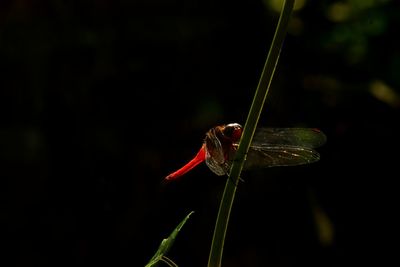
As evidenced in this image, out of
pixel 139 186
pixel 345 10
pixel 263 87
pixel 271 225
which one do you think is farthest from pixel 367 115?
pixel 263 87

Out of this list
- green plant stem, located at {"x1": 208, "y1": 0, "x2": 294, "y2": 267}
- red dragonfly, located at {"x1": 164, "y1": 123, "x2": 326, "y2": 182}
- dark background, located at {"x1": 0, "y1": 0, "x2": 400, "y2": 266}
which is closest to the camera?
green plant stem, located at {"x1": 208, "y1": 0, "x2": 294, "y2": 267}

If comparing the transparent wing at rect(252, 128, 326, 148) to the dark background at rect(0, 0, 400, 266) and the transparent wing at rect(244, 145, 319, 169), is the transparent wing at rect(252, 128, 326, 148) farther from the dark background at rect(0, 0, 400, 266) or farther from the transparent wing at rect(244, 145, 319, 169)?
the dark background at rect(0, 0, 400, 266)

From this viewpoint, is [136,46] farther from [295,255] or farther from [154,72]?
[295,255]

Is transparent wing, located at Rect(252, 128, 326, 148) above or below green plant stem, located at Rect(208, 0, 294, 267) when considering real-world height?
below

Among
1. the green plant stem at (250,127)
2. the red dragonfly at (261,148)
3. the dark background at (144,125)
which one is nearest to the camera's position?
the green plant stem at (250,127)

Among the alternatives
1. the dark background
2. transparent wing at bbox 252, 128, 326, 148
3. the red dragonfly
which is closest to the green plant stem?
the red dragonfly

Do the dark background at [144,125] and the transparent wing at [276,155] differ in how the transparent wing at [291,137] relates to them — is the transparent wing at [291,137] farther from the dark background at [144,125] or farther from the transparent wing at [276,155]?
the dark background at [144,125]

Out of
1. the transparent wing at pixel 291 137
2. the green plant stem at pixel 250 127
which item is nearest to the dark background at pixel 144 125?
the transparent wing at pixel 291 137

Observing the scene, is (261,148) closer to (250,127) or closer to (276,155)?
(276,155)

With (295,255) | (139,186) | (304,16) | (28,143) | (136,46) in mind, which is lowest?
(295,255)
